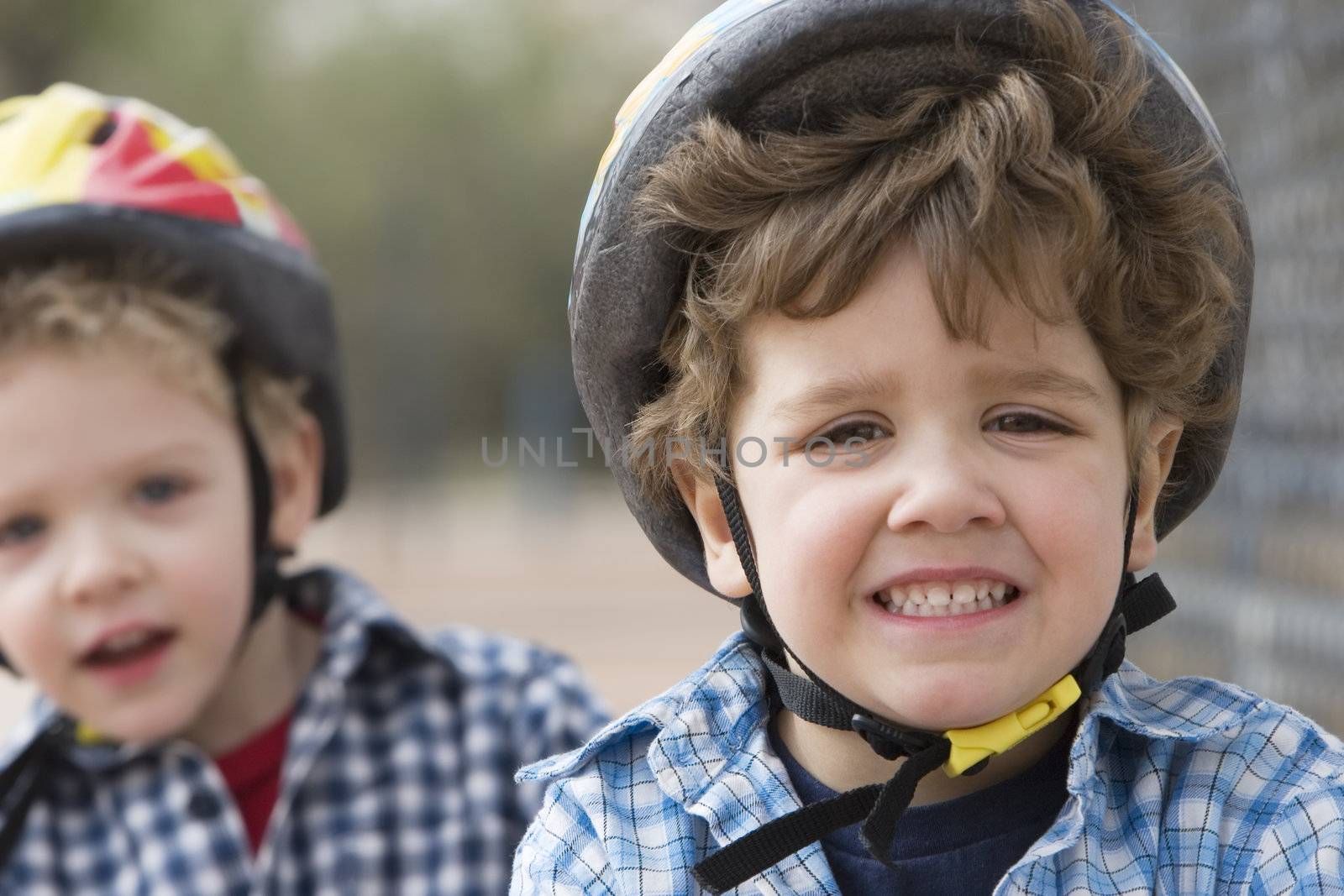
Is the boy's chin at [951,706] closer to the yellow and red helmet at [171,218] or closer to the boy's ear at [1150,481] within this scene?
the boy's ear at [1150,481]

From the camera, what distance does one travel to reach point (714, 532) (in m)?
2.20

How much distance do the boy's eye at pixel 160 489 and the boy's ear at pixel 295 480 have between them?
23 centimetres

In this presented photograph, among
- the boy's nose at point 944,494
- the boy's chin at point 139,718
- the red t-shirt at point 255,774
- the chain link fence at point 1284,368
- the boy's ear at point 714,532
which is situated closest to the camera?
the boy's nose at point 944,494

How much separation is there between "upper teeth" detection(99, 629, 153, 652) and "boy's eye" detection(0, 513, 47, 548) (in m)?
0.23

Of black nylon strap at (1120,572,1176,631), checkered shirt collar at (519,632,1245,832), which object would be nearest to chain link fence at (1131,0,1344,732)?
black nylon strap at (1120,572,1176,631)

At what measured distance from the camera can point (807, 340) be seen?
75.1 inches

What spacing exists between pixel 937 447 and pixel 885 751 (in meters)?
0.40

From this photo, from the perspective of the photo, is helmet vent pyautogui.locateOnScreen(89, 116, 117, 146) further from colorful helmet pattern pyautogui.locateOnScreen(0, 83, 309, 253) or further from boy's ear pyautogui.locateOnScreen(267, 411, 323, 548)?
boy's ear pyautogui.locateOnScreen(267, 411, 323, 548)

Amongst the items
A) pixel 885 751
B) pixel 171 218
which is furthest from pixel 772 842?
pixel 171 218

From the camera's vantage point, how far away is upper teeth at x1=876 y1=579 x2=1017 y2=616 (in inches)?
72.2

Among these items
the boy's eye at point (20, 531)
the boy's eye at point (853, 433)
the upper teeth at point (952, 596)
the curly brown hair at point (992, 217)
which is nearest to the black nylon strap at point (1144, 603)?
the curly brown hair at point (992, 217)

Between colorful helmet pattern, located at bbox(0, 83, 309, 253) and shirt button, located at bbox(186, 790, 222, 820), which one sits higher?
colorful helmet pattern, located at bbox(0, 83, 309, 253)

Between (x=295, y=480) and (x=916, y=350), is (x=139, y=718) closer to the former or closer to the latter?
(x=295, y=480)

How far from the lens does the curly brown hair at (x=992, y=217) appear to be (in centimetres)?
184
